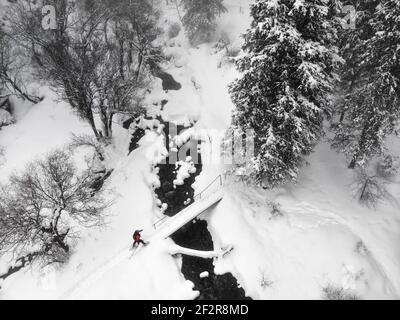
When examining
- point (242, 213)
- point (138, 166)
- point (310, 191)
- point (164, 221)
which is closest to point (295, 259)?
point (242, 213)

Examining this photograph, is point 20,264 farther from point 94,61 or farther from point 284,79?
point 284,79

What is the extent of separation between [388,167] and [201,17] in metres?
20.7

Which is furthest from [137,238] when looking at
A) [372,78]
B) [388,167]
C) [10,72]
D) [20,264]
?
[10,72]

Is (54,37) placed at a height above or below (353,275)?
above

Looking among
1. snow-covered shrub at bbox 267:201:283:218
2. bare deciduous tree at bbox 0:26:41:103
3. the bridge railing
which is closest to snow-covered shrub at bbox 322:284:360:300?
snow-covered shrub at bbox 267:201:283:218

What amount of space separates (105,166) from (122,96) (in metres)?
5.31

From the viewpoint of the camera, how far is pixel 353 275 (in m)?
12.4

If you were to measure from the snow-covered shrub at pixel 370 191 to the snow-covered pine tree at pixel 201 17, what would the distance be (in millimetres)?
20220

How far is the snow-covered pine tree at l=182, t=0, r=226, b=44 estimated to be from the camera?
27438 millimetres

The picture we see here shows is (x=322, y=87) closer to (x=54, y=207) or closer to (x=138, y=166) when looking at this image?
(x=138, y=166)
